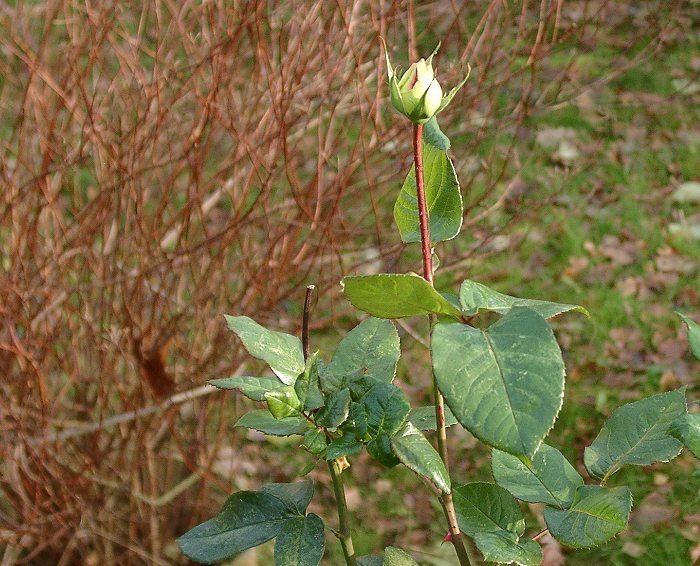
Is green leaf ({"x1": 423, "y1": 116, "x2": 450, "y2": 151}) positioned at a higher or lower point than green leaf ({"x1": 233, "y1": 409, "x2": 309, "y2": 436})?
higher

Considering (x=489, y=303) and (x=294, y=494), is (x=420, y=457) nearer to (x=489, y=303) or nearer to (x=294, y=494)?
(x=489, y=303)

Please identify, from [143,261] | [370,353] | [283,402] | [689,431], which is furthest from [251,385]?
[143,261]

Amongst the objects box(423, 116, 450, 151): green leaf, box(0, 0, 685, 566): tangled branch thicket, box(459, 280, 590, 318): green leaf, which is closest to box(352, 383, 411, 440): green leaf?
box(459, 280, 590, 318): green leaf

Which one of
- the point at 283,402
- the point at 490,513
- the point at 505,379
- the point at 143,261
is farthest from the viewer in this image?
the point at 143,261

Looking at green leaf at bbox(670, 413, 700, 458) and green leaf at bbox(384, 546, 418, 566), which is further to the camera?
green leaf at bbox(384, 546, 418, 566)

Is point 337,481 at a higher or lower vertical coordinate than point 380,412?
lower

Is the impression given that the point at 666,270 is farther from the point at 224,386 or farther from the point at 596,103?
the point at 224,386

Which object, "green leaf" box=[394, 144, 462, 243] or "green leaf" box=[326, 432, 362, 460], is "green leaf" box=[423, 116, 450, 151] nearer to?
"green leaf" box=[394, 144, 462, 243]
